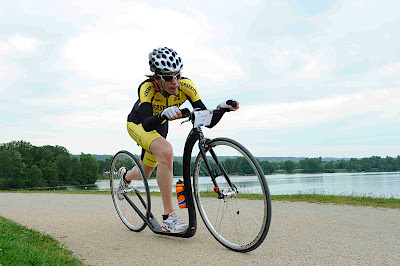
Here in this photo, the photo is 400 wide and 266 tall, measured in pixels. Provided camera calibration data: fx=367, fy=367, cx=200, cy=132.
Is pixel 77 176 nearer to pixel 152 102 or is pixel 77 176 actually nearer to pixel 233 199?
pixel 152 102

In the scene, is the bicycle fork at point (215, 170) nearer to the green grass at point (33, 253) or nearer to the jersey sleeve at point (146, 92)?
the jersey sleeve at point (146, 92)

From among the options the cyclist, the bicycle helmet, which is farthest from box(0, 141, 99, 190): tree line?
the bicycle helmet

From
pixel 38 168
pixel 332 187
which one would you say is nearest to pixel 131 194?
pixel 332 187

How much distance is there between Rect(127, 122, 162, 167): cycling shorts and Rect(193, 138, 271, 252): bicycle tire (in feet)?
2.08

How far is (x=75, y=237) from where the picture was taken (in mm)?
4762

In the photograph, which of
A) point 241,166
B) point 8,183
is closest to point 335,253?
point 241,166

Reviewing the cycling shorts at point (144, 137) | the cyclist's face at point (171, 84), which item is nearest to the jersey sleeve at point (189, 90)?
the cyclist's face at point (171, 84)

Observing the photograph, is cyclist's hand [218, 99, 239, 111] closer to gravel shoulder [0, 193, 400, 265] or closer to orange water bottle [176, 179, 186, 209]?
orange water bottle [176, 179, 186, 209]

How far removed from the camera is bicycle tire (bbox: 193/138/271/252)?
11.6 feet

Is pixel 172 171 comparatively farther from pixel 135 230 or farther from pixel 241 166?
pixel 135 230

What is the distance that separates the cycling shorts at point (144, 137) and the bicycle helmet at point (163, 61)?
0.78m

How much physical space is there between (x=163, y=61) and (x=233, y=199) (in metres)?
Result: 1.69

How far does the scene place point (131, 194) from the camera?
5.32m

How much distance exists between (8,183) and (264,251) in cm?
8295
